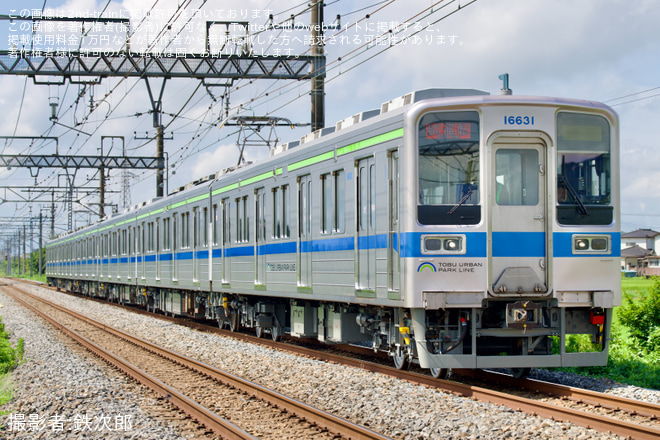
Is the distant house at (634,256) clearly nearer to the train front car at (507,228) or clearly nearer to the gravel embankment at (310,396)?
the gravel embankment at (310,396)

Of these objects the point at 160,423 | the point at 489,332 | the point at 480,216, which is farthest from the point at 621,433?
the point at 160,423

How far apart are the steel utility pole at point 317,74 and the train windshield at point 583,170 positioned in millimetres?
7640

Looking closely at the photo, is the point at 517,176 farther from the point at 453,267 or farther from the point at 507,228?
the point at 453,267

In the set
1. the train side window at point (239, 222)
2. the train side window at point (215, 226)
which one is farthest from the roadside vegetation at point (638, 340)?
the train side window at point (215, 226)

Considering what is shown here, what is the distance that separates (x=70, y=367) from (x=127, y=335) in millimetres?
4915

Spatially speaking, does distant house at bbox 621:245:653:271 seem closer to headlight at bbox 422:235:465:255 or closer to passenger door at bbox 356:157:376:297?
passenger door at bbox 356:157:376:297

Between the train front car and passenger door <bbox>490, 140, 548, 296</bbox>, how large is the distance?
0.04 feet

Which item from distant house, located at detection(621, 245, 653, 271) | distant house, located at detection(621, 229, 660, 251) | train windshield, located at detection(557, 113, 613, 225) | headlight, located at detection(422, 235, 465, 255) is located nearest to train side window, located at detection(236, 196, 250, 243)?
headlight, located at detection(422, 235, 465, 255)

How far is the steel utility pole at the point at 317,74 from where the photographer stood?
53.6 ft

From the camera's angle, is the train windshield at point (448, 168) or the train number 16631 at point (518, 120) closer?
the train windshield at point (448, 168)

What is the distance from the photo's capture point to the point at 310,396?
29.8 ft

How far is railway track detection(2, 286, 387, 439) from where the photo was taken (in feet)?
24.1

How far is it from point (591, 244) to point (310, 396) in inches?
144

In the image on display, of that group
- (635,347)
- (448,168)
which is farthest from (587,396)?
(635,347)
